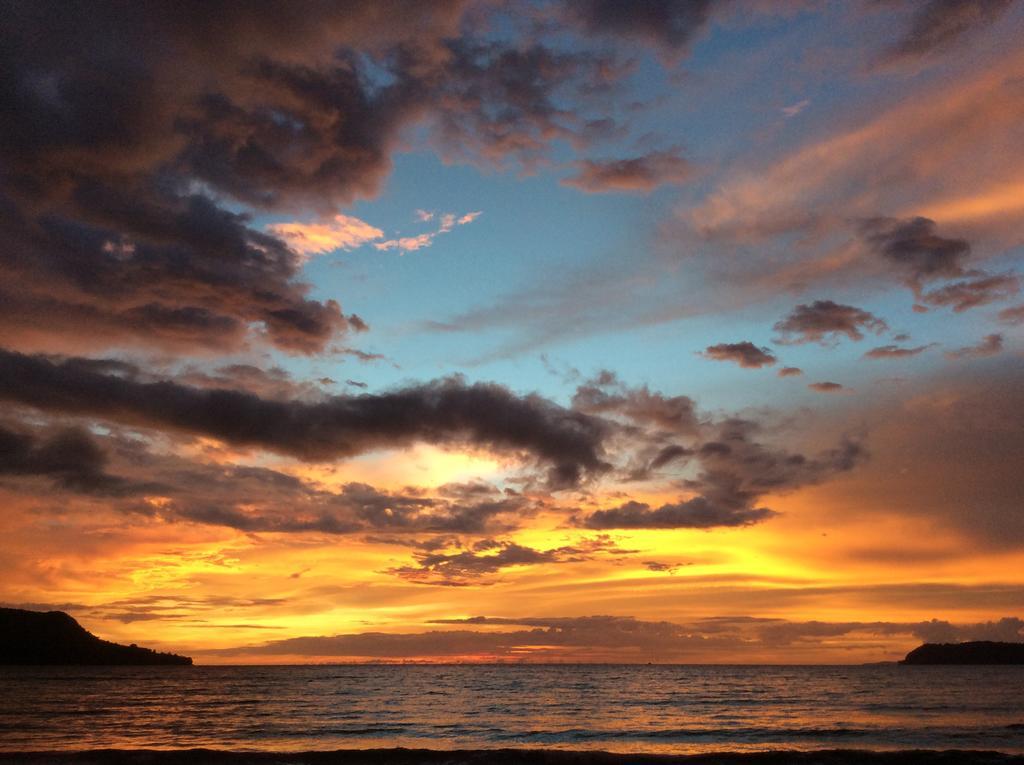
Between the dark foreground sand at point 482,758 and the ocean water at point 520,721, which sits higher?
the dark foreground sand at point 482,758

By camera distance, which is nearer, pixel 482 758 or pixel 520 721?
pixel 482 758

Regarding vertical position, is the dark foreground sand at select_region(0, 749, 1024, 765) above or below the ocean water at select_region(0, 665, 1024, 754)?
above

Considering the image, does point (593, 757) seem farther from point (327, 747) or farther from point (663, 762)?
point (327, 747)

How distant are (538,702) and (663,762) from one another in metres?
50.2

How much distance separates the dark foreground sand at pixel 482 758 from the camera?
3228 centimetres

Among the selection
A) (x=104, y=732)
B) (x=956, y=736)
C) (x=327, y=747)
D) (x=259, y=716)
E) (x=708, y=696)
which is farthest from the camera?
(x=708, y=696)

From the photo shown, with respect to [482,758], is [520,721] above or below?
below

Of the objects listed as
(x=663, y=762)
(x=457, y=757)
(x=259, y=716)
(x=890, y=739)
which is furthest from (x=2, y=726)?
(x=890, y=739)

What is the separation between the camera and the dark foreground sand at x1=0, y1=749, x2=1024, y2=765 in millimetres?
32281

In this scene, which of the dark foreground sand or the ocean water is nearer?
the dark foreground sand

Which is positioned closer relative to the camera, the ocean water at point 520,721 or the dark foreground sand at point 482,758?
the dark foreground sand at point 482,758

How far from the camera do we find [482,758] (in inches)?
1289

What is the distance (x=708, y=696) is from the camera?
86.6 meters

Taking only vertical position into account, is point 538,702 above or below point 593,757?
below
